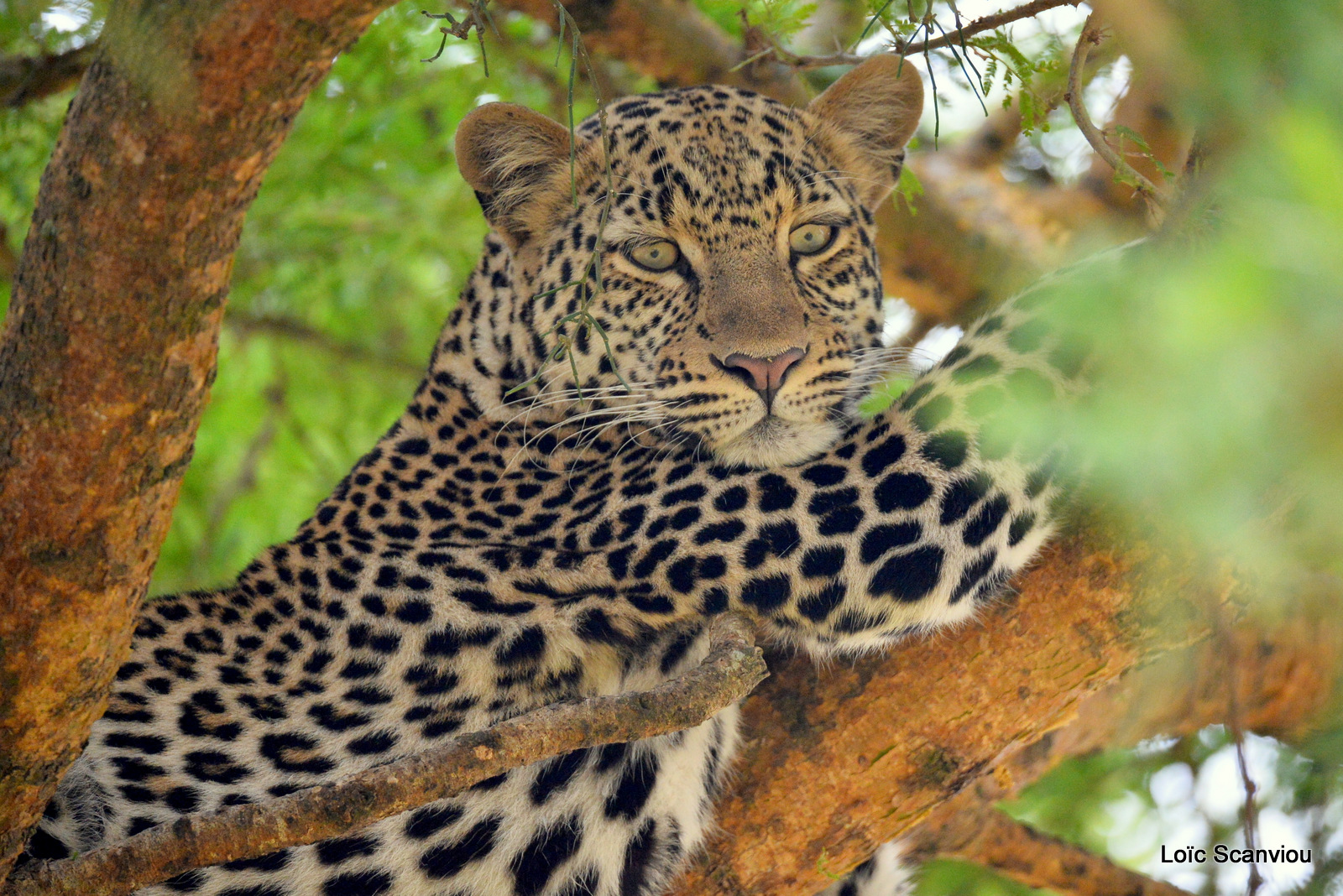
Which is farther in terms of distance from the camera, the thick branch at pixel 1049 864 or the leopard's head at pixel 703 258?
the thick branch at pixel 1049 864

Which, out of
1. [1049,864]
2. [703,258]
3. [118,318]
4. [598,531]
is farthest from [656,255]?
[1049,864]

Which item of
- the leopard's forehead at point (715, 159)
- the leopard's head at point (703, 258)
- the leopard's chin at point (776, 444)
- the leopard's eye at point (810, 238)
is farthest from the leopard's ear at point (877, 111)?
the leopard's chin at point (776, 444)

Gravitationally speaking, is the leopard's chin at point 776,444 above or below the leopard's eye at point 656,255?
below

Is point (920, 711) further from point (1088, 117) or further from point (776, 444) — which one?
point (1088, 117)

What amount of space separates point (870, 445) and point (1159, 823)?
3.35 metres

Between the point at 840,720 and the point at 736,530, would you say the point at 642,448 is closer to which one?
the point at 736,530

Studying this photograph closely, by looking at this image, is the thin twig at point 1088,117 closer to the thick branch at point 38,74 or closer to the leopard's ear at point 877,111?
the leopard's ear at point 877,111

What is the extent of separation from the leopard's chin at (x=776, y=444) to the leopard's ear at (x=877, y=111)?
1.42 metres

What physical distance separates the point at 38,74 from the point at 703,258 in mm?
3673

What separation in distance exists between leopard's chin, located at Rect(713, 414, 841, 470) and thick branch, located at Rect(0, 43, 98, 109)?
3.98m

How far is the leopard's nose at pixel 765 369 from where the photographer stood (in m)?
4.32

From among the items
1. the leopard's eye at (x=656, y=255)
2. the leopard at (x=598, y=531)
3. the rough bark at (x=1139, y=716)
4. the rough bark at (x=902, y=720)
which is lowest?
the rough bark at (x=1139, y=716)

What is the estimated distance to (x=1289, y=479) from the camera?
1961 millimetres

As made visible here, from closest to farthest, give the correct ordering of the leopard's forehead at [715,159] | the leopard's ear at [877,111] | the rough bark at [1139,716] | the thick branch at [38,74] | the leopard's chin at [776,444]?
the leopard's chin at [776,444] → the leopard's forehead at [715,159] → the leopard's ear at [877,111] → the rough bark at [1139,716] → the thick branch at [38,74]
